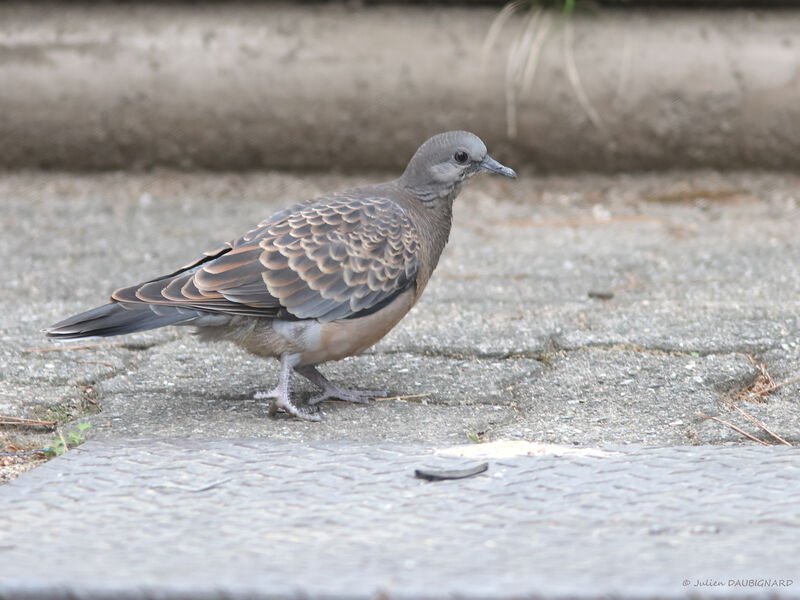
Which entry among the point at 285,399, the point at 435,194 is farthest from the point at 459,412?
the point at 435,194

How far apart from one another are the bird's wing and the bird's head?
25cm

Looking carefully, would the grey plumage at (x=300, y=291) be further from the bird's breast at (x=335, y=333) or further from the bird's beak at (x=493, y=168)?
the bird's beak at (x=493, y=168)

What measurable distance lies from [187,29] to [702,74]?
257 cm

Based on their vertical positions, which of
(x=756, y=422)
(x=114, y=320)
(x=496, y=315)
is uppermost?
(x=114, y=320)

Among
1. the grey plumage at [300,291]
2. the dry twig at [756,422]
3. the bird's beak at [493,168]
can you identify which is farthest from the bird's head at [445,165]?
the dry twig at [756,422]

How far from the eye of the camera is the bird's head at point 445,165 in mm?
3623

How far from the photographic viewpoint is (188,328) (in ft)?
12.8

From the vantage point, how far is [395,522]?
2107 mm

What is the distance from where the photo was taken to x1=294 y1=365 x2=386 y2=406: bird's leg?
3.21 m

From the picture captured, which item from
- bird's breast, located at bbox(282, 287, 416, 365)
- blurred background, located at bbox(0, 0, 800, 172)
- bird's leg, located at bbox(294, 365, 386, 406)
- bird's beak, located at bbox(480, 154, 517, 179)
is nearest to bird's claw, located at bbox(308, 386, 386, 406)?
bird's leg, located at bbox(294, 365, 386, 406)

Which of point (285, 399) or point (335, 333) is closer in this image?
point (285, 399)

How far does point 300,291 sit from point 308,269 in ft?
0.26

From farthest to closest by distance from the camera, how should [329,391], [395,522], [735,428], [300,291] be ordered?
1. [329,391]
2. [300,291]
3. [735,428]
4. [395,522]

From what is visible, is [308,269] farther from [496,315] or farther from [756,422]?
[756,422]
